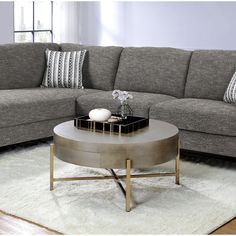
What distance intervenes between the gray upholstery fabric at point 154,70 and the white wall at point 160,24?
7.50 ft

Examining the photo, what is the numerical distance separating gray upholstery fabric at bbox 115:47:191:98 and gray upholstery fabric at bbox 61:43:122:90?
0.08m

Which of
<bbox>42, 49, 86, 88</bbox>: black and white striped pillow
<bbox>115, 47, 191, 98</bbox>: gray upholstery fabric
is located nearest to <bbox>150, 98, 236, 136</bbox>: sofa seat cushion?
<bbox>115, 47, 191, 98</bbox>: gray upholstery fabric

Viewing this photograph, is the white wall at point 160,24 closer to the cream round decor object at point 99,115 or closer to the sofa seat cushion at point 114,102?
the sofa seat cushion at point 114,102

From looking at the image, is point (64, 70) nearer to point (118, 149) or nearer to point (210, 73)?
point (210, 73)

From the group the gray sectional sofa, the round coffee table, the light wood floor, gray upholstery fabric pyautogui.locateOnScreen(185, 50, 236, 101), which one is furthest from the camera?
gray upholstery fabric pyautogui.locateOnScreen(185, 50, 236, 101)

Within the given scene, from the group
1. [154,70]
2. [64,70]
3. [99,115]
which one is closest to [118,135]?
[99,115]

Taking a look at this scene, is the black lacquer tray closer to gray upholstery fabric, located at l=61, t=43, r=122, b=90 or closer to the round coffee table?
the round coffee table

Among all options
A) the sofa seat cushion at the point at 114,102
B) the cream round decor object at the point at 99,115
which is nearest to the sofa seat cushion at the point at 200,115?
the sofa seat cushion at the point at 114,102

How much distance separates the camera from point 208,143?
3664mm

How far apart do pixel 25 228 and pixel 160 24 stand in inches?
200

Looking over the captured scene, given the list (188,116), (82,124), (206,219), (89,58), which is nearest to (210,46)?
(89,58)

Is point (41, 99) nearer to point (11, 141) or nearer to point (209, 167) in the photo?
point (11, 141)

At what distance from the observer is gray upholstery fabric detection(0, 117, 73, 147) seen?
391cm

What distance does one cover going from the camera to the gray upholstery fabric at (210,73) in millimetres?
4148
